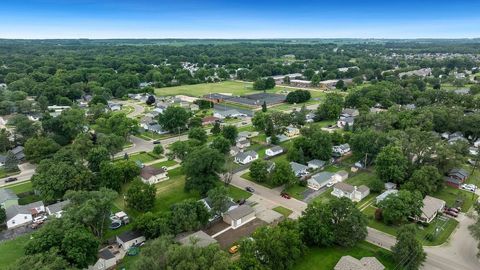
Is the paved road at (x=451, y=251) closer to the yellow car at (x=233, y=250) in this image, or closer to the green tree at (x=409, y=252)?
the green tree at (x=409, y=252)

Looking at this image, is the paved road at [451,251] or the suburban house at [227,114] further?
the suburban house at [227,114]

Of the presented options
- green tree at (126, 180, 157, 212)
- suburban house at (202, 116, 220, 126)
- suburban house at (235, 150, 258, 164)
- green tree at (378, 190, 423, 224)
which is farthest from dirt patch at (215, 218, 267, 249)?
suburban house at (202, 116, 220, 126)

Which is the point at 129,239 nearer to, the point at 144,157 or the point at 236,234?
the point at 236,234

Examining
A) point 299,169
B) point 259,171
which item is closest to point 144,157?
point 259,171

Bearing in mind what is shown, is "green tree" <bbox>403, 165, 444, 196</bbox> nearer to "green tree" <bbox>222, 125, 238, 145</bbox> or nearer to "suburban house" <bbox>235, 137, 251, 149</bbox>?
"suburban house" <bbox>235, 137, 251, 149</bbox>

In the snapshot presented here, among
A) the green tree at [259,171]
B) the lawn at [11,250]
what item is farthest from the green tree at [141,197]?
the green tree at [259,171]
